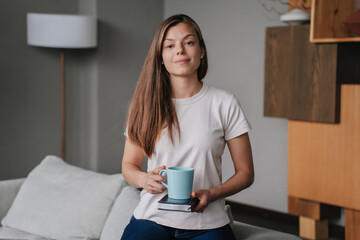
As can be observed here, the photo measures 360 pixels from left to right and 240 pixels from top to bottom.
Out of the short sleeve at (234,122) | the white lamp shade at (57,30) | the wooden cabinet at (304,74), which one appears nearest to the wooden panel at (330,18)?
the wooden cabinet at (304,74)

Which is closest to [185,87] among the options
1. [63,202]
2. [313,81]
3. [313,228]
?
[63,202]

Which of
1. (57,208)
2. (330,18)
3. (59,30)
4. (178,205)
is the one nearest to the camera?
(178,205)

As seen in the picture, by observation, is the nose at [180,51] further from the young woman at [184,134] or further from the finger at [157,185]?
the finger at [157,185]

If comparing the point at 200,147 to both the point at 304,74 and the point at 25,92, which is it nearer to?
the point at 304,74

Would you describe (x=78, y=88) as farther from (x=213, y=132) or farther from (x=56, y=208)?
(x=213, y=132)

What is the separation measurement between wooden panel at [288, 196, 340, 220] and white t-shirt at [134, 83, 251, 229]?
81.4 inches

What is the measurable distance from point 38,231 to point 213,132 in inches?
45.9

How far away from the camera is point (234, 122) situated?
5.27 feet

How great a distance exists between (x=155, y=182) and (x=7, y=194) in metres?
1.42

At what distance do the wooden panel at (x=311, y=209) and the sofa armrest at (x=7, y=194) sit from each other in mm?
1898

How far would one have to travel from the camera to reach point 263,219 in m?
4.26

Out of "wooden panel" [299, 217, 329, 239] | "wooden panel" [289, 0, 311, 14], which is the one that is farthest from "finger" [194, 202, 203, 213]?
"wooden panel" [289, 0, 311, 14]

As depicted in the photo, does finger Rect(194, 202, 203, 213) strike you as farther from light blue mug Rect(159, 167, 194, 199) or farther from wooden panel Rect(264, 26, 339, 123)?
wooden panel Rect(264, 26, 339, 123)

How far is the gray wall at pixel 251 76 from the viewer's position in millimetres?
4203
